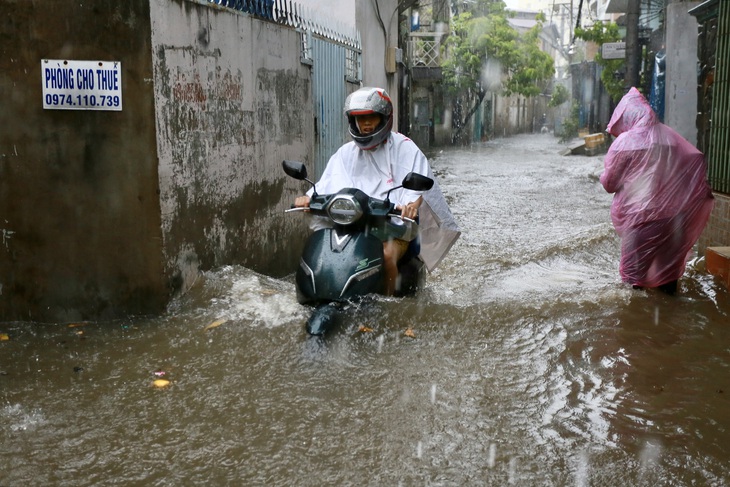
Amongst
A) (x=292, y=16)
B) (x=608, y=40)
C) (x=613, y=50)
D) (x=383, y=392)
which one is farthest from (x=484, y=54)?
(x=383, y=392)

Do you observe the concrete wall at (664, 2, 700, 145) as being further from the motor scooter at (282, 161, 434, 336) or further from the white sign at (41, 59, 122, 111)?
the white sign at (41, 59, 122, 111)

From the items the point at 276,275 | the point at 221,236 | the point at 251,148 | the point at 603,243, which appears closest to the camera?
the point at 221,236

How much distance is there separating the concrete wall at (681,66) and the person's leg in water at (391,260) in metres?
10.3

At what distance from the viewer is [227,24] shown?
616 cm

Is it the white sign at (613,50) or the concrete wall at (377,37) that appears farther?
the white sign at (613,50)

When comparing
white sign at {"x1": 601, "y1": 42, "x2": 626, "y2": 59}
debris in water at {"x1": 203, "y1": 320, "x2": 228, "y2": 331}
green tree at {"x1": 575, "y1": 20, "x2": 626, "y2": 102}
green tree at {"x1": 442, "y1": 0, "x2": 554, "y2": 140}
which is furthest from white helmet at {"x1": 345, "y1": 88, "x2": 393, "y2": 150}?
green tree at {"x1": 442, "y1": 0, "x2": 554, "y2": 140}

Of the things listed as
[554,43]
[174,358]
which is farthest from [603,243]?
[554,43]

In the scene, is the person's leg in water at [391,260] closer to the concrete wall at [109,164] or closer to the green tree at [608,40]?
the concrete wall at [109,164]

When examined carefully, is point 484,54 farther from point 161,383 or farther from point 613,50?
point 161,383

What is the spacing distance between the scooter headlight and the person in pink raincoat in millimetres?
2595

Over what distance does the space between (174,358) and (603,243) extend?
6.37m

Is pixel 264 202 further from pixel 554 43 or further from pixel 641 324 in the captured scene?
pixel 554 43

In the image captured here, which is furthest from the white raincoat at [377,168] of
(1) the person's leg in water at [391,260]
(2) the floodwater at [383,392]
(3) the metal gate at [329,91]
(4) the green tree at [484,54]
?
(4) the green tree at [484,54]

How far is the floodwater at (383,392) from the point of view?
10.8 ft
